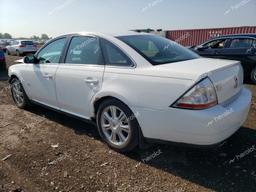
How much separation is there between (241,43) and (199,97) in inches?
253

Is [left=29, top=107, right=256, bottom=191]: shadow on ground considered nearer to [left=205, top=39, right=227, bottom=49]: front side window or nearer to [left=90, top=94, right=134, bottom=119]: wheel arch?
[left=90, top=94, right=134, bottom=119]: wheel arch

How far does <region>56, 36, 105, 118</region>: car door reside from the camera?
3570 mm

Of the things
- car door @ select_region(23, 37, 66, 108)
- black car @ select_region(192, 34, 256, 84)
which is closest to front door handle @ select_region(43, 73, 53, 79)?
car door @ select_region(23, 37, 66, 108)

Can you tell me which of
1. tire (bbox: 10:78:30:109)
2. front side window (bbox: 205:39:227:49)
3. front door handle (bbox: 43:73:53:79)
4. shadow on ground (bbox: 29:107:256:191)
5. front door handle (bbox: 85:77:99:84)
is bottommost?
shadow on ground (bbox: 29:107:256:191)

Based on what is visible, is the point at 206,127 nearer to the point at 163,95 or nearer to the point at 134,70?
the point at 163,95

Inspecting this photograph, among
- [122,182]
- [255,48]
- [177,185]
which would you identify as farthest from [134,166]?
[255,48]

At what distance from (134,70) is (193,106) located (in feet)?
2.77

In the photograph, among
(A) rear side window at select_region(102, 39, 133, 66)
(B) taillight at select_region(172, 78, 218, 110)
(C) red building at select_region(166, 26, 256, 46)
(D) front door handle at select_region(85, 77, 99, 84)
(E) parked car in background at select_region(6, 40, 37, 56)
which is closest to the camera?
(B) taillight at select_region(172, 78, 218, 110)

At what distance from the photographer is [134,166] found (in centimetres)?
319

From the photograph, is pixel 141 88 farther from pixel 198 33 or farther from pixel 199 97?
pixel 198 33

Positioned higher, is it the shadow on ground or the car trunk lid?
the car trunk lid

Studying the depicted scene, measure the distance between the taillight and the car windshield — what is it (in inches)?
26.7

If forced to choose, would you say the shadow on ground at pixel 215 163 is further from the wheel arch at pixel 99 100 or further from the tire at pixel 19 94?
the tire at pixel 19 94

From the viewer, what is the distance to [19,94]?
5.47 m
